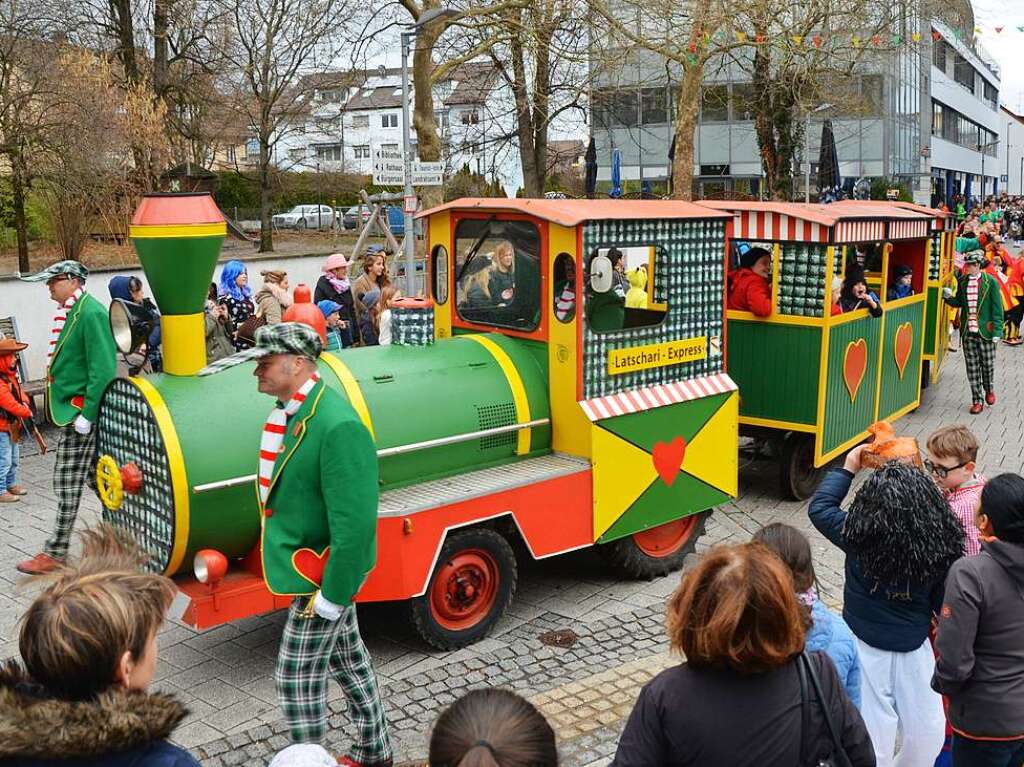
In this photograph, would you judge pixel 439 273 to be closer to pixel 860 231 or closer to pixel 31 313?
pixel 860 231

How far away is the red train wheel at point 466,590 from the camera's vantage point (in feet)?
19.1

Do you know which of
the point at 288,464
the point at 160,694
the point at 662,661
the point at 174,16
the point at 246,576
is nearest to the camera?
the point at 160,694

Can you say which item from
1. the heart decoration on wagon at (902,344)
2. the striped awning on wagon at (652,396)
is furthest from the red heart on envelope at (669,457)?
the heart decoration on wagon at (902,344)

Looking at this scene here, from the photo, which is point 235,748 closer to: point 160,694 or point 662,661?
point 662,661

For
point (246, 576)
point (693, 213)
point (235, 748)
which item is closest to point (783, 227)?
point (693, 213)

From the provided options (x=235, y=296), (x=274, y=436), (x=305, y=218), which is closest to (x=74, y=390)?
(x=274, y=436)

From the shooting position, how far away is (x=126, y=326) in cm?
600

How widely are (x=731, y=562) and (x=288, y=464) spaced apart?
6.61 ft

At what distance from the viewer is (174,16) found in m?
24.4

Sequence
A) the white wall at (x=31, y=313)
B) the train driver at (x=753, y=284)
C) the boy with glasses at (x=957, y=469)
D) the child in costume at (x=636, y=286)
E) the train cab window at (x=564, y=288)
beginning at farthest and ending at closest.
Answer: the white wall at (x=31, y=313)
the train driver at (x=753, y=284)
the child in costume at (x=636, y=286)
the train cab window at (x=564, y=288)
the boy with glasses at (x=957, y=469)

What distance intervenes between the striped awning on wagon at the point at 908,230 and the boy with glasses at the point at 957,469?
5.71 metres

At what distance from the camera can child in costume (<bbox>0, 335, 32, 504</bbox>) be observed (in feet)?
27.3

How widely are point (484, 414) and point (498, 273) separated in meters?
1.08

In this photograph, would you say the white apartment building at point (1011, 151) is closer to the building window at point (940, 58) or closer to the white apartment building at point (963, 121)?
the white apartment building at point (963, 121)
